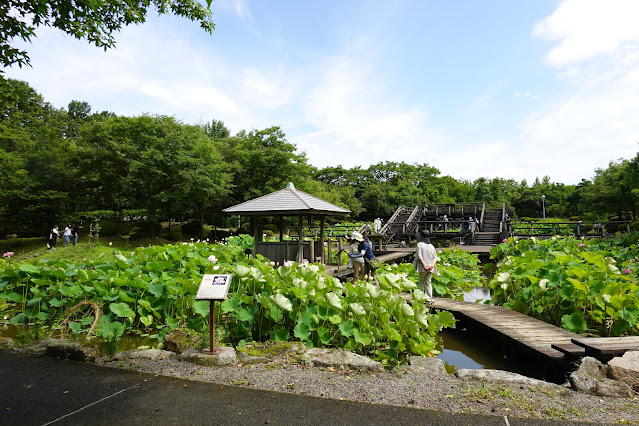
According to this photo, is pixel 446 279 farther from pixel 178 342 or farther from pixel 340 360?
pixel 178 342

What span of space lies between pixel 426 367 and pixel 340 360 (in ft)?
2.61

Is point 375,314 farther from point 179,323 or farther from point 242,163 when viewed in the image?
point 242,163

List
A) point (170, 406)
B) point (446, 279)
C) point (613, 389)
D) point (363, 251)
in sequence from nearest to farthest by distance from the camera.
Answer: point (170, 406), point (613, 389), point (363, 251), point (446, 279)

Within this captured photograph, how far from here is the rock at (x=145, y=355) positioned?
3.50 meters

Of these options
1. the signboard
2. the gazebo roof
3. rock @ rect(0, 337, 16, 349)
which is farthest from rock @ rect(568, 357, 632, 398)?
the gazebo roof

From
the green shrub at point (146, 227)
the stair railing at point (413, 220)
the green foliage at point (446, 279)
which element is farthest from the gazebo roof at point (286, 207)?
the stair railing at point (413, 220)

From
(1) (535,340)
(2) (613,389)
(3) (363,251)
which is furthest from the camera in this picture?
(3) (363,251)

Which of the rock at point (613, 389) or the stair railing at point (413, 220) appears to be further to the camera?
the stair railing at point (413, 220)

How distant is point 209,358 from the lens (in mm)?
3355

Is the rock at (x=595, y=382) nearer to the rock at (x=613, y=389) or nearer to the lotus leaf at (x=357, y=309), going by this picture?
the rock at (x=613, y=389)

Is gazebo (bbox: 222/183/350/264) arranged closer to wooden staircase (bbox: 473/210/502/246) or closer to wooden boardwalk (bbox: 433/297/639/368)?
wooden boardwalk (bbox: 433/297/639/368)

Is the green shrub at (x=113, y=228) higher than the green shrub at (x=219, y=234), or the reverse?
the green shrub at (x=113, y=228)

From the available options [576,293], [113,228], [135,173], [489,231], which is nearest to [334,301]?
[576,293]

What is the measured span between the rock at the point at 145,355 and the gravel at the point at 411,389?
0.09 m
